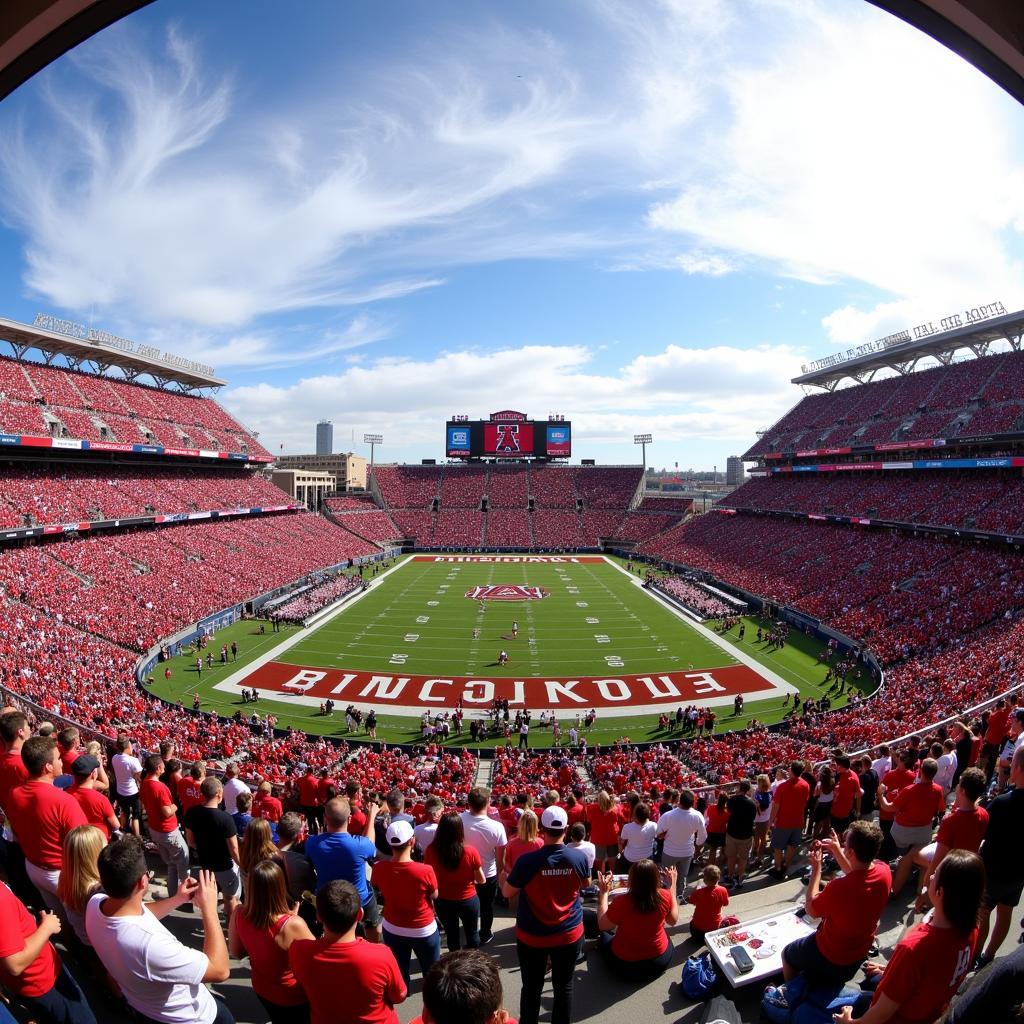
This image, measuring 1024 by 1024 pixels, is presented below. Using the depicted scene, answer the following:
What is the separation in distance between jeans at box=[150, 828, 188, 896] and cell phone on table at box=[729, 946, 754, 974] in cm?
512

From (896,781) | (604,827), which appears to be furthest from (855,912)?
(896,781)

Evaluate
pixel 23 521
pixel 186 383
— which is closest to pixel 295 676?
pixel 23 521

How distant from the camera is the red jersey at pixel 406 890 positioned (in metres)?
4.21

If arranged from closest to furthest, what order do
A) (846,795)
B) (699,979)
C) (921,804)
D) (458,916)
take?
(699,979) < (458,916) < (921,804) < (846,795)

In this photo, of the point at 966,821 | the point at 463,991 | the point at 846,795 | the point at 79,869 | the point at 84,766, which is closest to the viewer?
the point at 463,991

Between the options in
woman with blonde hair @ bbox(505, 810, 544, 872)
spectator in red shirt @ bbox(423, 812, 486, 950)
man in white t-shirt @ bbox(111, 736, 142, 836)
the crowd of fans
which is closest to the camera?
spectator in red shirt @ bbox(423, 812, 486, 950)

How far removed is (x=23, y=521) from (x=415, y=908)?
35.9m

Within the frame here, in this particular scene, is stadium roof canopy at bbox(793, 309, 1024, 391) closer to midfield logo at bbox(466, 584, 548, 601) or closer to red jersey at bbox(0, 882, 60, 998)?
midfield logo at bbox(466, 584, 548, 601)

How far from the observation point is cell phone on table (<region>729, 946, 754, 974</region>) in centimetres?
440

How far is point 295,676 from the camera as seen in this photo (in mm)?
27656

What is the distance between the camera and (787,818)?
7391 millimetres

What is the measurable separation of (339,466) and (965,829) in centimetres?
14302

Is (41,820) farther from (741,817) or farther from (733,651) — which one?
(733,651)

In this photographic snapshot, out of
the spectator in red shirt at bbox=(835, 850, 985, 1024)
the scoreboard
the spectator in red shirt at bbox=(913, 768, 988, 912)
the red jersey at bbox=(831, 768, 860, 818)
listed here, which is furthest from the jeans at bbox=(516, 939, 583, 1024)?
the scoreboard
